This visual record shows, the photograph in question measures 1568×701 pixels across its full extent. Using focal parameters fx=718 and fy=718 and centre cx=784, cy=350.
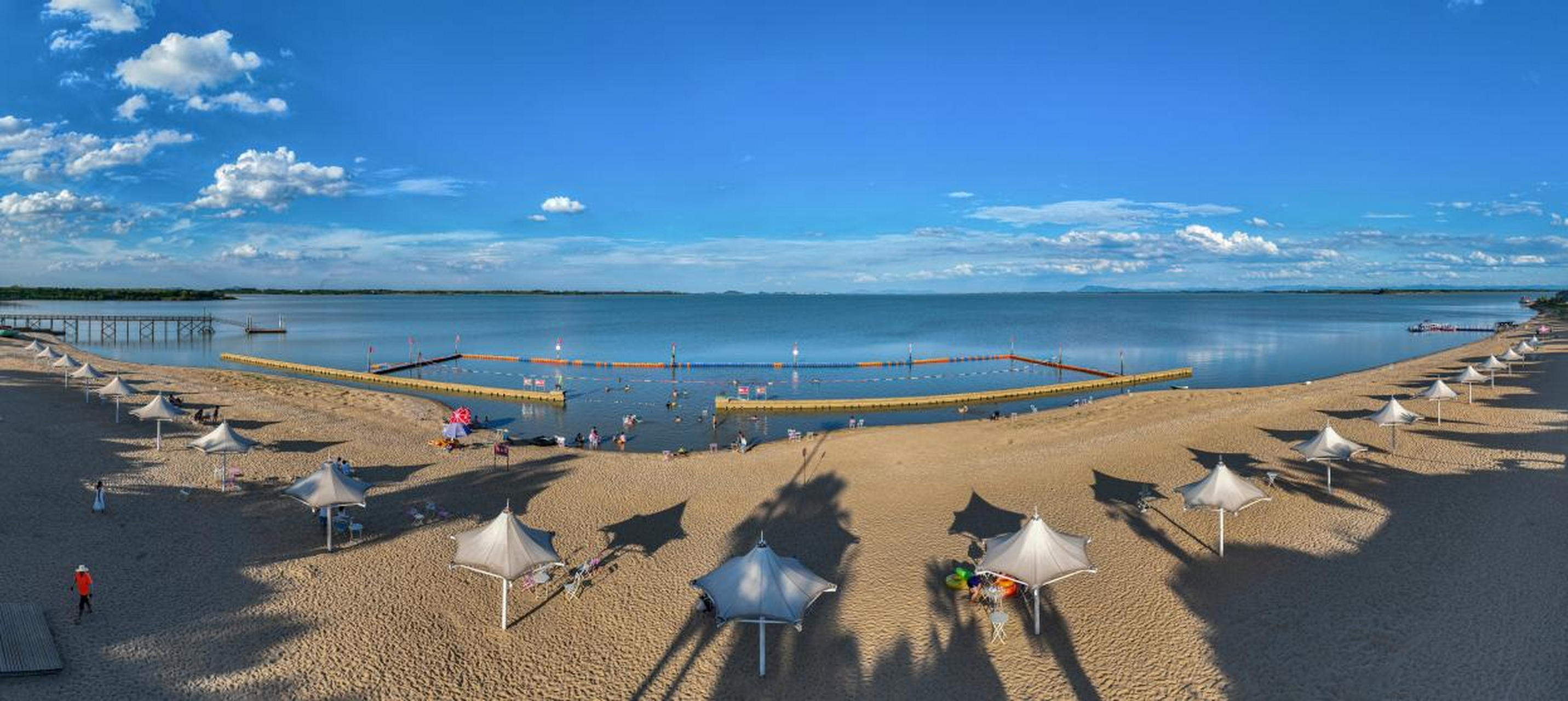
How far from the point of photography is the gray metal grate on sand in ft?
33.9

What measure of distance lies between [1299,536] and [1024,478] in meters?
7.09

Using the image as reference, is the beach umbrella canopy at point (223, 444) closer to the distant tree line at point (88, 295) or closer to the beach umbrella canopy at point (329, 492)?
the beach umbrella canopy at point (329, 492)

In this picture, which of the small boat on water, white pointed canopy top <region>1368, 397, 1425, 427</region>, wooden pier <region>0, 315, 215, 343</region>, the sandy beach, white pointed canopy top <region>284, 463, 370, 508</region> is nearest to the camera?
the sandy beach

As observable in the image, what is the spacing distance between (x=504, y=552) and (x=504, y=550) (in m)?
0.03

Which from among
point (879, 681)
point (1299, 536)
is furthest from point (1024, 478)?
point (879, 681)

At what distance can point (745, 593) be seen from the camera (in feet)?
36.7

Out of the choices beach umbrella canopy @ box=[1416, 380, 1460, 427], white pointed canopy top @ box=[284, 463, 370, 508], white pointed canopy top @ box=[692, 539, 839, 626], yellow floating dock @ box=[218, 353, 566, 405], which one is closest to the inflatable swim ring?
white pointed canopy top @ box=[692, 539, 839, 626]

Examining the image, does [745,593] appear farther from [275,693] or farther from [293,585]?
[293,585]

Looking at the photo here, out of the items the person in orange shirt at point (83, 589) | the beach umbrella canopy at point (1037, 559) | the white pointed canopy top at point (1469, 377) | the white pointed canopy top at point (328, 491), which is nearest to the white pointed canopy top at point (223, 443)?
the white pointed canopy top at point (328, 491)

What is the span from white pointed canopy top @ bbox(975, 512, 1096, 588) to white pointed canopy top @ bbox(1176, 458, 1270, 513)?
170 inches

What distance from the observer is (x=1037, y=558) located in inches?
486

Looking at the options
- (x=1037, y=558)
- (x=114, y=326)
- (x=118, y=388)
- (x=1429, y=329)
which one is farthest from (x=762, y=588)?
(x=1429, y=329)

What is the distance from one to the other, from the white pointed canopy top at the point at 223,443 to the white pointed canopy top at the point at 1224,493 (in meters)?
23.6

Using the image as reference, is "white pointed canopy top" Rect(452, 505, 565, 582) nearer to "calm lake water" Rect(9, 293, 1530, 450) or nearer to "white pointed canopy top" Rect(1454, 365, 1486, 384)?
"calm lake water" Rect(9, 293, 1530, 450)
